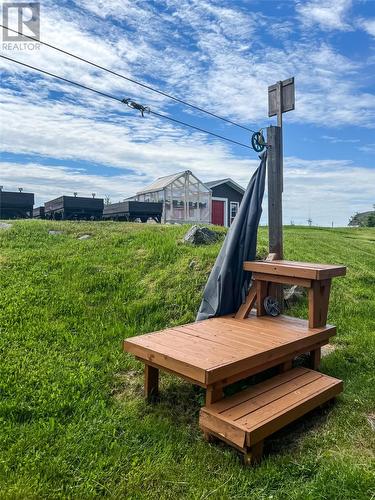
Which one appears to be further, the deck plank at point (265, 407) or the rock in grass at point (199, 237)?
the rock in grass at point (199, 237)

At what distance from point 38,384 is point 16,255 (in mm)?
3331

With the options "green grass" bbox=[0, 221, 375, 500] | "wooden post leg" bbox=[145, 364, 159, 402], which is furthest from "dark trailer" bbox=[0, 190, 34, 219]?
"wooden post leg" bbox=[145, 364, 159, 402]

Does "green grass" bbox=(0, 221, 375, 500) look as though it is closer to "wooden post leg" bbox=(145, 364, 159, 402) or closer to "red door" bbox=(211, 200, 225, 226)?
"wooden post leg" bbox=(145, 364, 159, 402)

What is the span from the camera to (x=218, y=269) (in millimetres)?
3492

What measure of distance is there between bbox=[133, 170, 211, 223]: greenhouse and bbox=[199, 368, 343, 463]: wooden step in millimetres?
13723

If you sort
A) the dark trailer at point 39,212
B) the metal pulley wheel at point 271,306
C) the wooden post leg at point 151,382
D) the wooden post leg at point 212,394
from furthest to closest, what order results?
the dark trailer at point 39,212 < the metal pulley wheel at point 271,306 < the wooden post leg at point 151,382 < the wooden post leg at point 212,394

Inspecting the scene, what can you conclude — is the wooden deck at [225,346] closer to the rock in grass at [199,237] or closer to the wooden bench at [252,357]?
the wooden bench at [252,357]

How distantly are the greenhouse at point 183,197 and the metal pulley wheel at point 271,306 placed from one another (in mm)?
12741

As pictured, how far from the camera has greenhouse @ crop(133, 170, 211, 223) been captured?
→ 53.5ft

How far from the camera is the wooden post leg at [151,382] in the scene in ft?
8.81

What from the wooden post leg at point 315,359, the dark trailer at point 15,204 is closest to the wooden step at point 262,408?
the wooden post leg at point 315,359

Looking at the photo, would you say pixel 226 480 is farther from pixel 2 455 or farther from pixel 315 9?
pixel 315 9

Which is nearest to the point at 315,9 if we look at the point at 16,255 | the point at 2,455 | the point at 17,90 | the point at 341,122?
the point at 17,90

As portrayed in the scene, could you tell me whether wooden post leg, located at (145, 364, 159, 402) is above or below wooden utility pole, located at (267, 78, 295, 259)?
below
